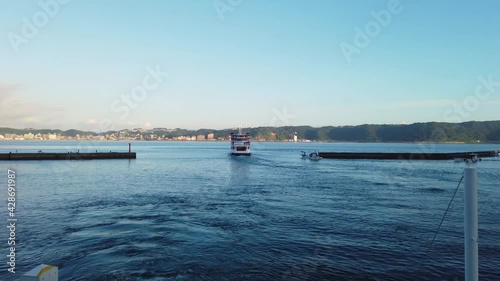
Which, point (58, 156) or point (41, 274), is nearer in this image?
point (41, 274)

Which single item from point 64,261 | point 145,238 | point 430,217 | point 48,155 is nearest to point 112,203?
point 145,238

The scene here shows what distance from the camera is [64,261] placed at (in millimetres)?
11844

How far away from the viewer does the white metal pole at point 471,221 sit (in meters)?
4.83

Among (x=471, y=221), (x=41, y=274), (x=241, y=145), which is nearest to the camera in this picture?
(x=41, y=274)

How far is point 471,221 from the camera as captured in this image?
16.3ft

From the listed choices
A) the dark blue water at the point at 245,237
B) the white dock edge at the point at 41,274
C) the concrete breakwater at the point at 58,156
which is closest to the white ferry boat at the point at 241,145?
the concrete breakwater at the point at 58,156

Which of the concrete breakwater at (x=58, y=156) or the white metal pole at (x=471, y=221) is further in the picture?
the concrete breakwater at (x=58, y=156)

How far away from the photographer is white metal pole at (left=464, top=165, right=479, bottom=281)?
483 centimetres

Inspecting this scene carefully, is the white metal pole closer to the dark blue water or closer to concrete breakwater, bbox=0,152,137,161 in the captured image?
the dark blue water

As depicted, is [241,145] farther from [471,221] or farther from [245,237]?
[471,221]

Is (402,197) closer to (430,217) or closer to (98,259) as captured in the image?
(430,217)

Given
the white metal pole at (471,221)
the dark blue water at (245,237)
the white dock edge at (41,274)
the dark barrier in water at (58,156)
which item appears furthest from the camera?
the dark barrier in water at (58,156)

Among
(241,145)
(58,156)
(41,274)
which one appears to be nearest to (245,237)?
(41,274)

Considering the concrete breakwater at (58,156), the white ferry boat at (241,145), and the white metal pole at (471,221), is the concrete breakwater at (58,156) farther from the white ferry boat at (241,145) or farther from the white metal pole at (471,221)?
the white metal pole at (471,221)
